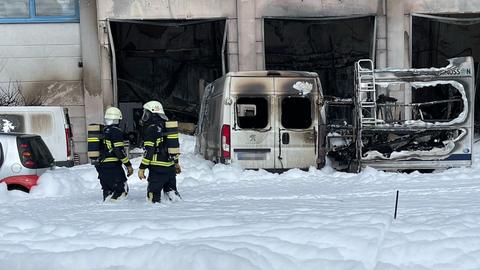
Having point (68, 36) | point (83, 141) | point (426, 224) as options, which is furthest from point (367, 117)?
point (68, 36)

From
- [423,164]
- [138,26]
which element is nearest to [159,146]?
[423,164]

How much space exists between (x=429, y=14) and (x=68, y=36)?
11.1m

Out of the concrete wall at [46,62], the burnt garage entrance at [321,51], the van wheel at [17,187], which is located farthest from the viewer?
the burnt garage entrance at [321,51]

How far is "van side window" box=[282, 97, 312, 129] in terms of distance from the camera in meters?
9.94

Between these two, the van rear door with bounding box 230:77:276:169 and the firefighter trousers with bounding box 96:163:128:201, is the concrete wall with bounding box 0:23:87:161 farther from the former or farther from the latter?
the firefighter trousers with bounding box 96:163:128:201

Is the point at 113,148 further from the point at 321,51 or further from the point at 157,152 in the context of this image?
the point at 321,51

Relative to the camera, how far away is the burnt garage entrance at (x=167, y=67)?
1912 centimetres

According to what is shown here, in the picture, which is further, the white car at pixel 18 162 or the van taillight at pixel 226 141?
the van taillight at pixel 226 141

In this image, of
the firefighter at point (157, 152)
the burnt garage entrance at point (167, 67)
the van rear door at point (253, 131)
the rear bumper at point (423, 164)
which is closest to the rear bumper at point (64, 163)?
the van rear door at point (253, 131)

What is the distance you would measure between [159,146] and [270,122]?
344cm

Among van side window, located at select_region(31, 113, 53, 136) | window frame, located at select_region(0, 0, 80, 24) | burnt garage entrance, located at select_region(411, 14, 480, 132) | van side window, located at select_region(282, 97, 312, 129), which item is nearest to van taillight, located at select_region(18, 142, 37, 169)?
van side window, located at select_region(31, 113, 53, 136)

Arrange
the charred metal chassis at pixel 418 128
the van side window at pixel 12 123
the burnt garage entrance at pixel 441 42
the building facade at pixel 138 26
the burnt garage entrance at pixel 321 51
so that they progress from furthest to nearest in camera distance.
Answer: the burnt garage entrance at pixel 321 51 → the burnt garage entrance at pixel 441 42 → the building facade at pixel 138 26 → the van side window at pixel 12 123 → the charred metal chassis at pixel 418 128

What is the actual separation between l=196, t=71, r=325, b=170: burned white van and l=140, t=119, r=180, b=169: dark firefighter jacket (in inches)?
114

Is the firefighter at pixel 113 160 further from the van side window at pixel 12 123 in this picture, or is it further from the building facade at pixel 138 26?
the building facade at pixel 138 26
